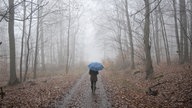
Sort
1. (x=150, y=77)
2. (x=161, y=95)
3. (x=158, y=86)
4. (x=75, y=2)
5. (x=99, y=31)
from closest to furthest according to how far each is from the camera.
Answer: (x=161, y=95) < (x=158, y=86) < (x=150, y=77) < (x=75, y=2) < (x=99, y=31)

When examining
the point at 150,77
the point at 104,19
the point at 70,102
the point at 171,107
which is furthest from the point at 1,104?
the point at 104,19

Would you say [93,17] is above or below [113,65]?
above

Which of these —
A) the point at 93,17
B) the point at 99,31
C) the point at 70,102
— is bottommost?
the point at 70,102

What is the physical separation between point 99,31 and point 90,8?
5.43 m

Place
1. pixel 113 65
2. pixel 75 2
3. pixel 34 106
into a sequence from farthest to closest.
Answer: pixel 113 65 < pixel 75 2 < pixel 34 106

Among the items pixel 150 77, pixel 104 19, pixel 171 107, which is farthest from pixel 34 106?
pixel 104 19

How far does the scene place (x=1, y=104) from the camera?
991 centimetres

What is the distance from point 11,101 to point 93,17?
92.2 ft

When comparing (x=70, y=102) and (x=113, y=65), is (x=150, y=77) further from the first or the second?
(x=113, y=65)

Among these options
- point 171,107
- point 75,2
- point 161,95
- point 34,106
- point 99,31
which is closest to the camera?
point 171,107

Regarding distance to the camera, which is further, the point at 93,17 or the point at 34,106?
the point at 93,17

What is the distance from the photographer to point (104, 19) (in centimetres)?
3469

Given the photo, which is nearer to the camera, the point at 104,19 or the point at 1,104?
the point at 1,104

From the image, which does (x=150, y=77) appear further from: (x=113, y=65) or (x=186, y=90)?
(x=113, y=65)
